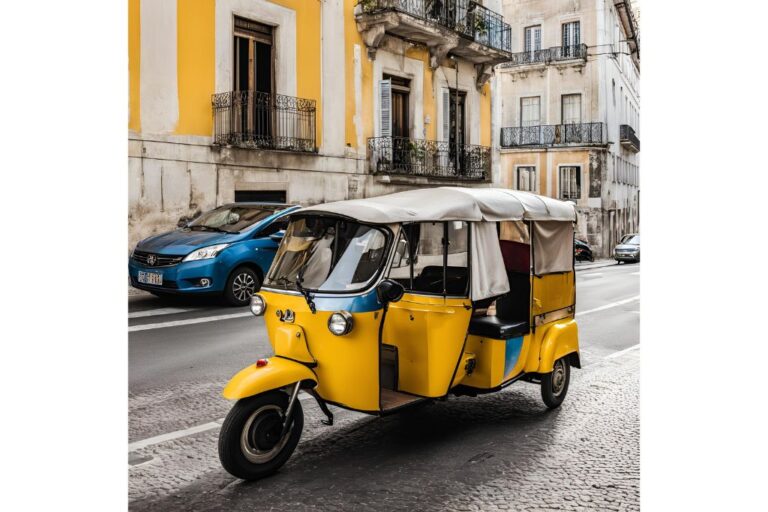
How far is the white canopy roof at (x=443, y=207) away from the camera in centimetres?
352

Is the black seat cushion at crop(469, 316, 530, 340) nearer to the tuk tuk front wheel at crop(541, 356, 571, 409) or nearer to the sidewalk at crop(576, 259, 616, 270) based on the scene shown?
the tuk tuk front wheel at crop(541, 356, 571, 409)

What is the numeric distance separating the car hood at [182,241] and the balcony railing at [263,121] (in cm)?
80

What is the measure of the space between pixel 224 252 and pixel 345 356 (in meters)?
4.04

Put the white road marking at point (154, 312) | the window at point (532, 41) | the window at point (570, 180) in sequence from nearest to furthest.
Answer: the white road marking at point (154, 312), the window at point (570, 180), the window at point (532, 41)

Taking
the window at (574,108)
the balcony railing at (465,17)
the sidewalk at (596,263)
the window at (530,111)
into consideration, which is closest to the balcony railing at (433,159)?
the window at (530,111)

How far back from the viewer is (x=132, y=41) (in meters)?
4.59

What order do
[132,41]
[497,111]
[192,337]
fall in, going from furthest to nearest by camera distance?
[497,111], [192,337], [132,41]

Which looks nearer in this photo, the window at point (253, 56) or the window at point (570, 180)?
the window at point (253, 56)

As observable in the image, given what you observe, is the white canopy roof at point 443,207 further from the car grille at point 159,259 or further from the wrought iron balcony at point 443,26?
the wrought iron balcony at point 443,26

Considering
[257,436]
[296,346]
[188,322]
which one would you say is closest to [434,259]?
[296,346]

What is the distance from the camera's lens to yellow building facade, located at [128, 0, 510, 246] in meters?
4.82
